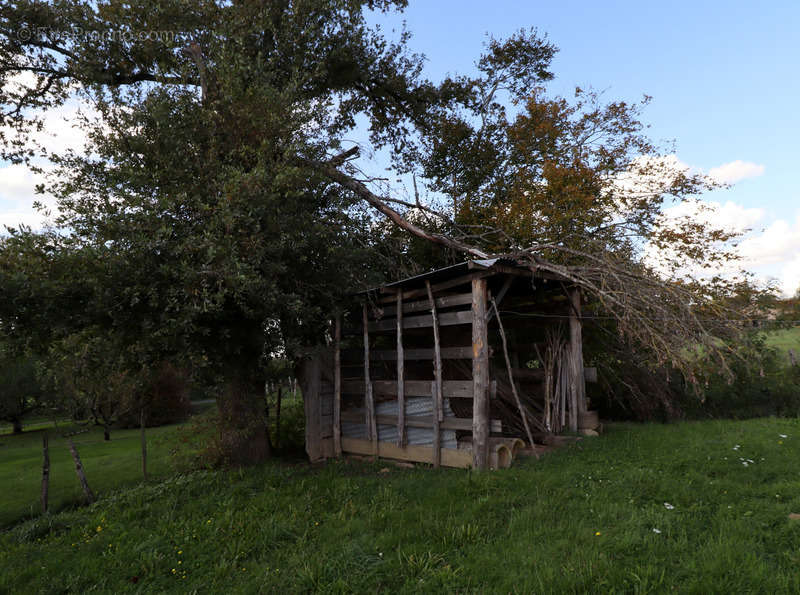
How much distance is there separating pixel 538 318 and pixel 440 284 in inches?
141

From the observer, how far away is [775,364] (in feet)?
52.7

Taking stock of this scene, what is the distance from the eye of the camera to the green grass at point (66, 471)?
396 inches

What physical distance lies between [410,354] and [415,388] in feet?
2.38

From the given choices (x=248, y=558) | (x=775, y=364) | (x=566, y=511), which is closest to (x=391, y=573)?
(x=248, y=558)

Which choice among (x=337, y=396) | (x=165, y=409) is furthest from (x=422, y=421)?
(x=165, y=409)

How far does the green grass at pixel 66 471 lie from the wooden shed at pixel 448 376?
379 centimetres

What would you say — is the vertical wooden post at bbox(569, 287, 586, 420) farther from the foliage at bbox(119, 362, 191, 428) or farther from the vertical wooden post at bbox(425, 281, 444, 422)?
the foliage at bbox(119, 362, 191, 428)

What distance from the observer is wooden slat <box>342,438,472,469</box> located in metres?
8.48

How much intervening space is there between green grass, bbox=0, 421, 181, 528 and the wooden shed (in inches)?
149

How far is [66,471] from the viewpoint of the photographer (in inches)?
554

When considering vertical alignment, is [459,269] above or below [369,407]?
above

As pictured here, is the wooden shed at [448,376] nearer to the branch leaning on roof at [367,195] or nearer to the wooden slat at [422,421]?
the wooden slat at [422,421]

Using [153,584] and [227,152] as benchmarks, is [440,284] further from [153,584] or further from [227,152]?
[153,584]

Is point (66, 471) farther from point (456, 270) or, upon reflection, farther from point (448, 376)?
point (456, 270)
